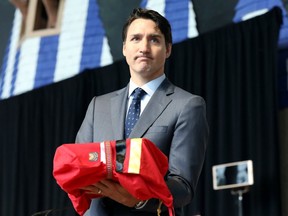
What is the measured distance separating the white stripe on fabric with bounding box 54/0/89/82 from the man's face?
18.9 feet

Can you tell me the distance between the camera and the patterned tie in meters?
1.80

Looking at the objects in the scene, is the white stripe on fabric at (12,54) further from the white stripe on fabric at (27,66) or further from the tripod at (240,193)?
the tripod at (240,193)

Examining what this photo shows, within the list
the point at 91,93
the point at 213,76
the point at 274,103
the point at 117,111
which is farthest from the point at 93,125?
the point at 91,93

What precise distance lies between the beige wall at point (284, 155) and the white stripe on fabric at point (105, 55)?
6.65 feet

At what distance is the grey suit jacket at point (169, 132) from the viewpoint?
1.70 meters

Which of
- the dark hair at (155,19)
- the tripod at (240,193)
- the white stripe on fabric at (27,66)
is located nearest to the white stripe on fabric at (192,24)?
the tripod at (240,193)

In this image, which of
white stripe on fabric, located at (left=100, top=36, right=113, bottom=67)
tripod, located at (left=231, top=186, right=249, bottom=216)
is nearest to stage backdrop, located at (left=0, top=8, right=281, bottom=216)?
white stripe on fabric, located at (left=100, top=36, right=113, bottom=67)

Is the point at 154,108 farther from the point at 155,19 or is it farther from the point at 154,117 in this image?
the point at 155,19

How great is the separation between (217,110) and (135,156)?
4.79 m

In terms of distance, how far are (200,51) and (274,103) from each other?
3.31 ft

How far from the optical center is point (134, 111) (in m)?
1.83

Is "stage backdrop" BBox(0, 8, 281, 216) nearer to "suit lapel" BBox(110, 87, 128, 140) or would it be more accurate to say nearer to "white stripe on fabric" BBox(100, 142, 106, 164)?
"suit lapel" BBox(110, 87, 128, 140)

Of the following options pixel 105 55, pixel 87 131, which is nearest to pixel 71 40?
pixel 105 55

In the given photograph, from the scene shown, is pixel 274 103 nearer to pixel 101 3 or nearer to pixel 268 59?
pixel 268 59
